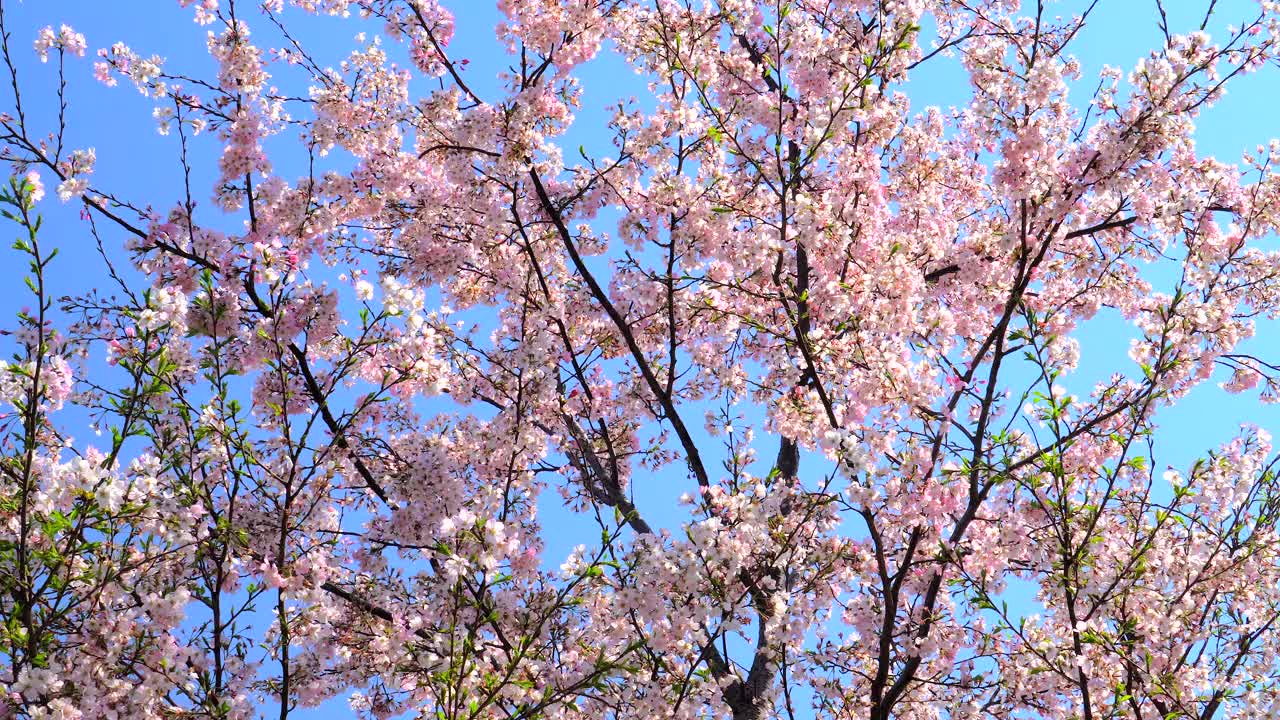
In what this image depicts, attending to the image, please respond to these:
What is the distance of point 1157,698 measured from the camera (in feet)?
23.4

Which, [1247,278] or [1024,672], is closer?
[1024,672]

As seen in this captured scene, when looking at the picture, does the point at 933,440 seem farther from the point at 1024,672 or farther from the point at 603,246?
the point at 603,246

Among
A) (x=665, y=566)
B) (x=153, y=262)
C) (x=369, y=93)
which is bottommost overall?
(x=665, y=566)

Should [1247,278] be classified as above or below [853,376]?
above

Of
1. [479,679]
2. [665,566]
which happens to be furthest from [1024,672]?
[479,679]

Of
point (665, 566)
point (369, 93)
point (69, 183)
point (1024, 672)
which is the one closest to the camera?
point (665, 566)

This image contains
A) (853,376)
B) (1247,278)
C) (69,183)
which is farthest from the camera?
(1247,278)

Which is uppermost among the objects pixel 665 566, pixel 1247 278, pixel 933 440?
pixel 1247 278

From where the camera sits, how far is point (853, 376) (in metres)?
7.70

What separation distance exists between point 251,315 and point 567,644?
127 inches

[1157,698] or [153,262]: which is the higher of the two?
[153,262]

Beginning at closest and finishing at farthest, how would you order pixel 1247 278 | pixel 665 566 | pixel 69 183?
pixel 665 566
pixel 69 183
pixel 1247 278

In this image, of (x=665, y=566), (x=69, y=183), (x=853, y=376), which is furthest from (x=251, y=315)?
(x=853, y=376)

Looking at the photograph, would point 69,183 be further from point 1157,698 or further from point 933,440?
point 1157,698
